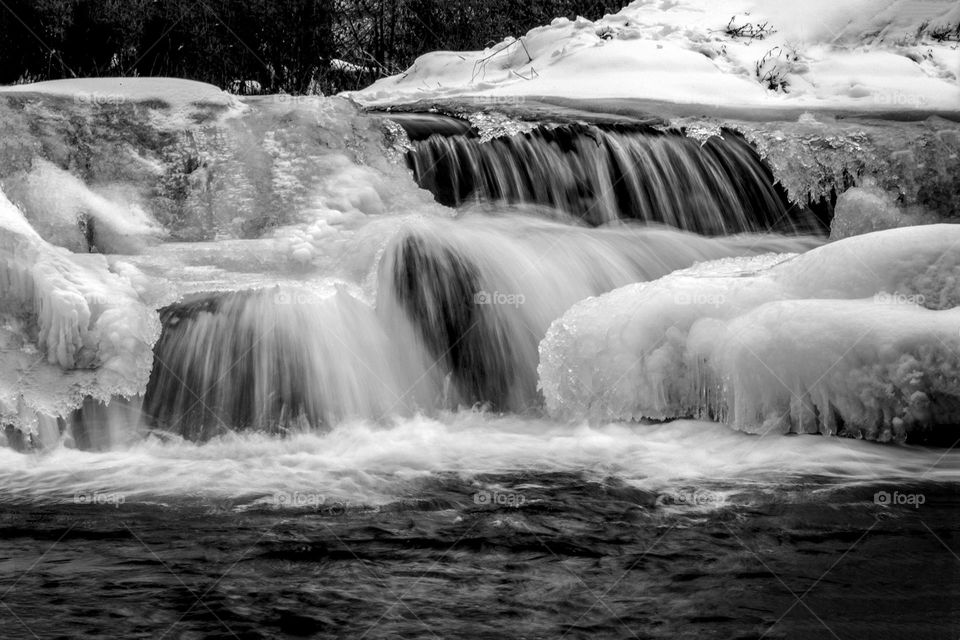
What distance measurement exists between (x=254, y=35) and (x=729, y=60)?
4755 millimetres

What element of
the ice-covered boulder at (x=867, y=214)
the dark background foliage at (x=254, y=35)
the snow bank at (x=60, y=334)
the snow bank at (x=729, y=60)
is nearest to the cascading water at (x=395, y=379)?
the snow bank at (x=60, y=334)

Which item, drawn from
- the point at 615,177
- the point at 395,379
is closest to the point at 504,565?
the point at 395,379

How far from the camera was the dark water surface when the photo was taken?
2805mm

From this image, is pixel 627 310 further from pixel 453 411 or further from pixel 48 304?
pixel 48 304

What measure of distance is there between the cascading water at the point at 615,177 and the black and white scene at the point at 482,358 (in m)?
0.02

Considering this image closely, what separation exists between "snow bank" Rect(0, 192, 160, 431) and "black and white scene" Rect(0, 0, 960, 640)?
0.05 feet

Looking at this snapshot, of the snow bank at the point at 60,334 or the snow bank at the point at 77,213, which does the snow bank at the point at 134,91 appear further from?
the snow bank at the point at 60,334

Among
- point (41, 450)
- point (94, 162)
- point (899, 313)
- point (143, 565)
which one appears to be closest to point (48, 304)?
point (41, 450)

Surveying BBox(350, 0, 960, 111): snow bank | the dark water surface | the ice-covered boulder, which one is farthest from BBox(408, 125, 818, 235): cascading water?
the dark water surface

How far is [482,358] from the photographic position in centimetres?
555

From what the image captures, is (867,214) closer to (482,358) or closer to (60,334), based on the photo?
(482,358)

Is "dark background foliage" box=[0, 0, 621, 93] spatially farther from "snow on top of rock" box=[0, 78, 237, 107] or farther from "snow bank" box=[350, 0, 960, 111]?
"snow on top of rock" box=[0, 78, 237, 107]

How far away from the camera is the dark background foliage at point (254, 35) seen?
9500mm

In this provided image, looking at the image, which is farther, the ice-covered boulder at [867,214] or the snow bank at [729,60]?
the snow bank at [729,60]
